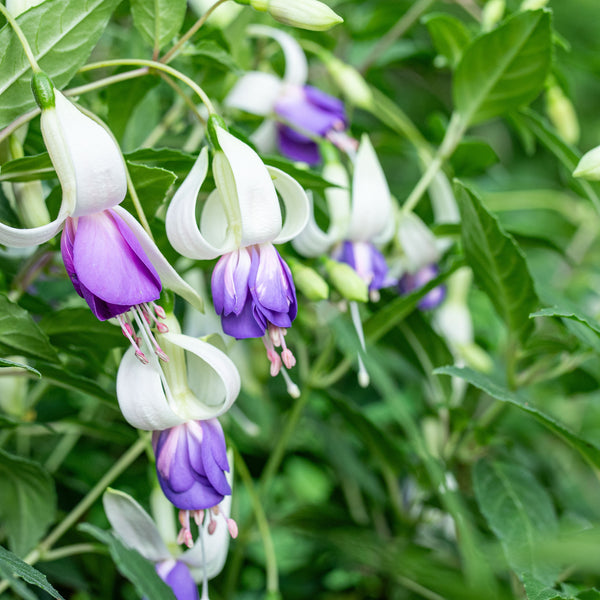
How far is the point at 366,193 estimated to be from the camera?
668mm

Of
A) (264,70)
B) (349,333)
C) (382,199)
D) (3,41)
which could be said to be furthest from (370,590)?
(3,41)

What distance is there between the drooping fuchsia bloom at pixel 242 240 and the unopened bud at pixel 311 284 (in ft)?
0.32

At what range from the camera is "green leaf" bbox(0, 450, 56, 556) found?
0.62 m

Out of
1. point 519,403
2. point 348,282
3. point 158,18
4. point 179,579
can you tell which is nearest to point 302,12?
point 158,18

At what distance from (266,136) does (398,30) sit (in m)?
0.30

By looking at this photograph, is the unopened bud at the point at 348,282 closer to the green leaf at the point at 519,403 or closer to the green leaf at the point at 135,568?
the green leaf at the point at 519,403

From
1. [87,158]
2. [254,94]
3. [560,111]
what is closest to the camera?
[87,158]

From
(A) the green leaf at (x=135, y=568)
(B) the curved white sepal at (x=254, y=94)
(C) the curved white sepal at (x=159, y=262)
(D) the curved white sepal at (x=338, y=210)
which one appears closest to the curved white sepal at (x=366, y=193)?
(D) the curved white sepal at (x=338, y=210)

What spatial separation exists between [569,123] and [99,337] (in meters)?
0.62

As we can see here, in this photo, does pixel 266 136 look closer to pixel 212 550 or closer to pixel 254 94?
pixel 254 94

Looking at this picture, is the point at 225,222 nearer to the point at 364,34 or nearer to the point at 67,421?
the point at 67,421

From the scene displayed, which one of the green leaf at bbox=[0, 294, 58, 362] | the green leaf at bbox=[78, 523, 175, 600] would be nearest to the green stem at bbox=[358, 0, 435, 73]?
the green leaf at bbox=[0, 294, 58, 362]

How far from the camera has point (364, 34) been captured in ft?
3.45

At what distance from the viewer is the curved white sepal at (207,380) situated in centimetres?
47
